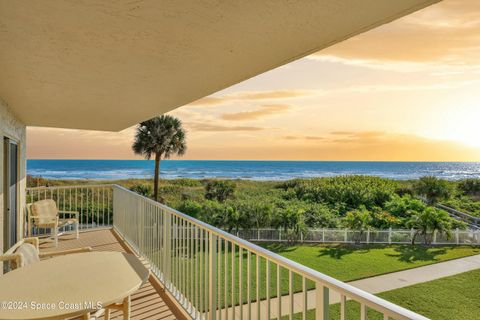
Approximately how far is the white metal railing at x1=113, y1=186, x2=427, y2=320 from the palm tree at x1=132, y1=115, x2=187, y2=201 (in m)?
11.3

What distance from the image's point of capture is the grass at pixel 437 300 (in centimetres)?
728

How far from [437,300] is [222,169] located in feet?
140

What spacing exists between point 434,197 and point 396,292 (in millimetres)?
19643

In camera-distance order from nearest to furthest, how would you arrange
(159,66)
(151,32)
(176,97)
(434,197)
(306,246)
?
(151,32) → (159,66) → (176,97) → (306,246) → (434,197)

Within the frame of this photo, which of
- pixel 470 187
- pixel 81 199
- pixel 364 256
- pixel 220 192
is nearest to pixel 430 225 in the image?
pixel 364 256

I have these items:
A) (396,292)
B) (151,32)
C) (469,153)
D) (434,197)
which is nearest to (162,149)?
(396,292)

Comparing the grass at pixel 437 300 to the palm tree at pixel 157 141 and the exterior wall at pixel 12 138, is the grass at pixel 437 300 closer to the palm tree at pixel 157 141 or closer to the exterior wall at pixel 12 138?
the exterior wall at pixel 12 138

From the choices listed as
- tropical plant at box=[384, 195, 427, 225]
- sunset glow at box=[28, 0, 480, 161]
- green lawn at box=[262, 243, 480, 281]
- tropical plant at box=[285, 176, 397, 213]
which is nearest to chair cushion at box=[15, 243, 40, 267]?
green lawn at box=[262, 243, 480, 281]

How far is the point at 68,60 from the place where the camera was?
2430mm

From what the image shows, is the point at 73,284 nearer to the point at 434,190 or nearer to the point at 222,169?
the point at 434,190

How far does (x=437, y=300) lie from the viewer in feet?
26.7

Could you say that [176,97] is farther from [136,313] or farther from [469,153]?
[469,153]

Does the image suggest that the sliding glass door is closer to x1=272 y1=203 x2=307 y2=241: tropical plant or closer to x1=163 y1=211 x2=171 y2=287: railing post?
x1=163 y1=211 x2=171 y2=287: railing post

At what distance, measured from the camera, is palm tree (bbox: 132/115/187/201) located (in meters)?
17.2
